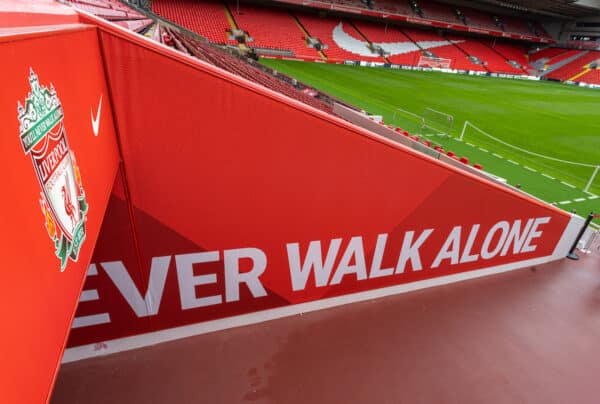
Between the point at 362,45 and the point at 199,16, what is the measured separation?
13.1 meters

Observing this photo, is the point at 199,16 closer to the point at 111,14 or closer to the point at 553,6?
the point at 111,14

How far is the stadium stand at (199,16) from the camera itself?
21719 millimetres

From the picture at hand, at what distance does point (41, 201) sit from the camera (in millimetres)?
924

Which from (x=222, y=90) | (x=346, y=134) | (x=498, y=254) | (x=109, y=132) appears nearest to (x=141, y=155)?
(x=109, y=132)

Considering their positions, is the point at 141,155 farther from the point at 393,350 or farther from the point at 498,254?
the point at 498,254

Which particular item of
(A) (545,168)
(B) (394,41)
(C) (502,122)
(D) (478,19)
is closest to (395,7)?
(B) (394,41)

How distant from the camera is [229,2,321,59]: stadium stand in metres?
23.4

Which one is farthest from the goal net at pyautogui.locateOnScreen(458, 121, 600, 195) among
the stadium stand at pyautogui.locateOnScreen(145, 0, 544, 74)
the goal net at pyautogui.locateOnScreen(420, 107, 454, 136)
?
the stadium stand at pyautogui.locateOnScreen(145, 0, 544, 74)

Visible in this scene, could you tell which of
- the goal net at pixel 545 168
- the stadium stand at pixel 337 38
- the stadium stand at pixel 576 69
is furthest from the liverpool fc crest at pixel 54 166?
the stadium stand at pixel 576 69

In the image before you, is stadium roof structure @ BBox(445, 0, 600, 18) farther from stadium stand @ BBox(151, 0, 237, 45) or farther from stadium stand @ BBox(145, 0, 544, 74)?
stadium stand @ BBox(151, 0, 237, 45)

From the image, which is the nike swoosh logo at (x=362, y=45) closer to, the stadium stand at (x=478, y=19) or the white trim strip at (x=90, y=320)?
the stadium stand at (x=478, y=19)

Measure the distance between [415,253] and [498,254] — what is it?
1.32 m

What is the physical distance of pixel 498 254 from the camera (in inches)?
156

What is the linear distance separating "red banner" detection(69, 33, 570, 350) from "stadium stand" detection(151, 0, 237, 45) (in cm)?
2244
